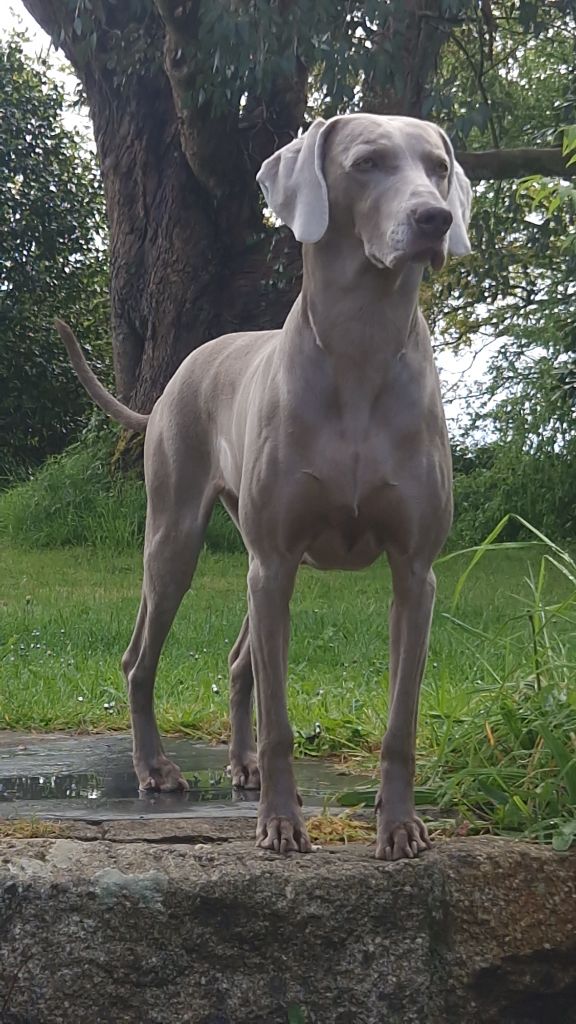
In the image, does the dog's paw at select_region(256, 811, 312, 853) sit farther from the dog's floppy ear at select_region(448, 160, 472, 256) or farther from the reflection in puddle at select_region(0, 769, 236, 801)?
the dog's floppy ear at select_region(448, 160, 472, 256)

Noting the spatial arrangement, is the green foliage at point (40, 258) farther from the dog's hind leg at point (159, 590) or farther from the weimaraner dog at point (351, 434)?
the weimaraner dog at point (351, 434)

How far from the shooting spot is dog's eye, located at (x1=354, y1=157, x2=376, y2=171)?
279 centimetres

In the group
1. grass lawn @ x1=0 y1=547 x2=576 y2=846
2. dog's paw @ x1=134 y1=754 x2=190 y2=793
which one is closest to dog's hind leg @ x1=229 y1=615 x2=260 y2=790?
dog's paw @ x1=134 y1=754 x2=190 y2=793

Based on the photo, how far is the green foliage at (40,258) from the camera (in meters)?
15.5

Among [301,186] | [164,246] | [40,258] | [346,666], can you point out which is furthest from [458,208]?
[40,258]

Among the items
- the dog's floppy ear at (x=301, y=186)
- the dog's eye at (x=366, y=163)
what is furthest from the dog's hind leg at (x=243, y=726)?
the dog's eye at (x=366, y=163)

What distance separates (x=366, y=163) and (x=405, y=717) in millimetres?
1245

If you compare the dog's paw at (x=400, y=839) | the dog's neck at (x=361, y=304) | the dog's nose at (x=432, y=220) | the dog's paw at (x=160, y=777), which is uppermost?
the dog's nose at (x=432, y=220)

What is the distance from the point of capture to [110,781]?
12.6 ft

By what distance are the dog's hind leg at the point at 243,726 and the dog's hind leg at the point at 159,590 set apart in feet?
0.56

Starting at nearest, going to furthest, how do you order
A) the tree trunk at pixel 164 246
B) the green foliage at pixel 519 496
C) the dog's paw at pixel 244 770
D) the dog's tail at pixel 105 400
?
the dog's paw at pixel 244 770 < the dog's tail at pixel 105 400 < the tree trunk at pixel 164 246 < the green foliage at pixel 519 496

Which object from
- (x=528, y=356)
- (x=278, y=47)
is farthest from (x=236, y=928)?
(x=528, y=356)

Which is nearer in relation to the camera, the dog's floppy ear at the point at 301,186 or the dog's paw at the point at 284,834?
the dog's floppy ear at the point at 301,186

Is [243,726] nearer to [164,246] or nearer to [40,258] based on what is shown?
[164,246]
